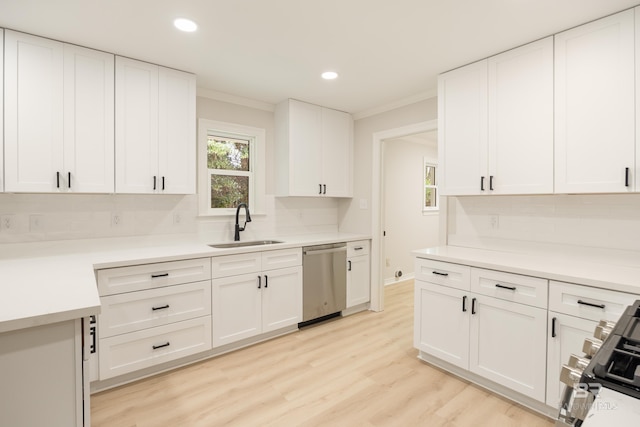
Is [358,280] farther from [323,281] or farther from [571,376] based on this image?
[571,376]

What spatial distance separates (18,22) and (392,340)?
3.68 meters

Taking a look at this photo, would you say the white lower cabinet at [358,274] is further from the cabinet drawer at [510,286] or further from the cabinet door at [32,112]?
the cabinet door at [32,112]

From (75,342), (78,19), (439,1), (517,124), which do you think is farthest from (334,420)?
(78,19)

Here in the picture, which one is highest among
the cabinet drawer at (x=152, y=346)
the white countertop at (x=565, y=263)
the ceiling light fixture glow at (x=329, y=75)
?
the ceiling light fixture glow at (x=329, y=75)

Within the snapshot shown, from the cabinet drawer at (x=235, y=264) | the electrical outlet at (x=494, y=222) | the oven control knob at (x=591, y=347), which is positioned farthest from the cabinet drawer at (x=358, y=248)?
the oven control knob at (x=591, y=347)

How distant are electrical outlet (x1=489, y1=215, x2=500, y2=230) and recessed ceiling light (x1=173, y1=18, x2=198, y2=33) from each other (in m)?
2.67

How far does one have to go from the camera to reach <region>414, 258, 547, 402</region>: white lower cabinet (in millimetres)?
2008

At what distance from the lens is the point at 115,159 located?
8.13ft

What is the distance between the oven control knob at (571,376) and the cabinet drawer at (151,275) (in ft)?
7.80

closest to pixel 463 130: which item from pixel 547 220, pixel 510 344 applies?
pixel 547 220

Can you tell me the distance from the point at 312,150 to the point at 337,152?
39 cm

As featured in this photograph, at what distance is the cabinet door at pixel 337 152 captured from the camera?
3.84 m

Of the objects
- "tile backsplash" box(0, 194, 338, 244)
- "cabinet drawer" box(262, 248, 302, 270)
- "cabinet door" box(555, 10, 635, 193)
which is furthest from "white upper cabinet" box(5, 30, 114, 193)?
"cabinet door" box(555, 10, 635, 193)

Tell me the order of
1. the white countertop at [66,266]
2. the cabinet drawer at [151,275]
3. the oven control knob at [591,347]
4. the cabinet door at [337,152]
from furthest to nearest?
the cabinet door at [337,152] < the cabinet drawer at [151,275] < the white countertop at [66,266] < the oven control knob at [591,347]
